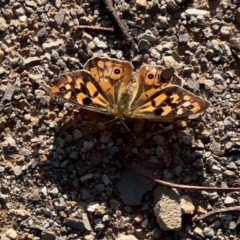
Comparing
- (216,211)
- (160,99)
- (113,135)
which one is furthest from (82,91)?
(216,211)

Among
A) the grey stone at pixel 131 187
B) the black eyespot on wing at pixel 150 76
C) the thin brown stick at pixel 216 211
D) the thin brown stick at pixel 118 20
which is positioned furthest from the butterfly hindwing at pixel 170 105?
the thin brown stick at pixel 216 211

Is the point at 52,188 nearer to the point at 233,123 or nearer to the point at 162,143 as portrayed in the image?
the point at 162,143

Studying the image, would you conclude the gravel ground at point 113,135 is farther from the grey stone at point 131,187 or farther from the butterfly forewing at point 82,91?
the butterfly forewing at point 82,91

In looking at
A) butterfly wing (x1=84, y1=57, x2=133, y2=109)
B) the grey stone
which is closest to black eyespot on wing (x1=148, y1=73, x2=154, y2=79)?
butterfly wing (x1=84, y1=57, x2=133, y2=109)

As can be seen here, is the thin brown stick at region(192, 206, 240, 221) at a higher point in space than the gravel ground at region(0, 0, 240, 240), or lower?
lower

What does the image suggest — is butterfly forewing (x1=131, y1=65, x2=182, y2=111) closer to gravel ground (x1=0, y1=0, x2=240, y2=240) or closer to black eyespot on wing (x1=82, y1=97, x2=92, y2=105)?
gravel ground (x1=0, y1=0, x2=240, y2=240)

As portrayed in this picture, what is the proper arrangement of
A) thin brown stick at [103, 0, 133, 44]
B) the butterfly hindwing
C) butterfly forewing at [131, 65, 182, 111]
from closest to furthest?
the butterfly hindwing, butterfly forewing at [131, 65, 182, 111], thin brown stick at [103, 0, 133, 44]

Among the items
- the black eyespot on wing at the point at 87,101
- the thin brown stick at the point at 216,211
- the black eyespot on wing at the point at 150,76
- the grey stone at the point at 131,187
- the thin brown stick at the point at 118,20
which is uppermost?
the thin brown stick at the point at 118,20

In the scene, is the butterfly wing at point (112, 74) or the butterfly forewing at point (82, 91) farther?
the butterfly wing at point (112, 74)
